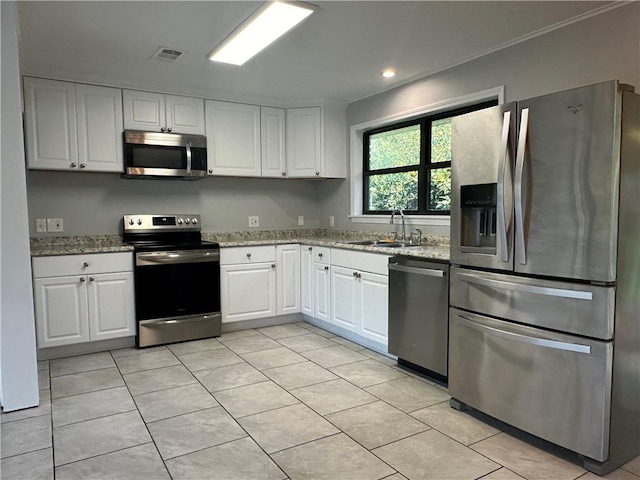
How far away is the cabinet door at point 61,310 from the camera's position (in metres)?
3.46

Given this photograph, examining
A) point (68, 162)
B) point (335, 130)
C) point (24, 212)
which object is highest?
point (335, 130)

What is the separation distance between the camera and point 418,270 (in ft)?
9.83

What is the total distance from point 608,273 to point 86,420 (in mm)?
2742

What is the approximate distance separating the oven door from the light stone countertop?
232 mm

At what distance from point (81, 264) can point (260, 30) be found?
2.28 m

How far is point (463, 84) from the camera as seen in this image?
3441mm

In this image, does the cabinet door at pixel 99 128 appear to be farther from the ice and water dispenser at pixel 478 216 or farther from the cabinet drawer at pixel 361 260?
the ice and water dispenser at pixel 478 216

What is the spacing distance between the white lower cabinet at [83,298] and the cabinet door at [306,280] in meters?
1.61

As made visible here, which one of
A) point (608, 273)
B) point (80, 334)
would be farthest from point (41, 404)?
point (608, 273)

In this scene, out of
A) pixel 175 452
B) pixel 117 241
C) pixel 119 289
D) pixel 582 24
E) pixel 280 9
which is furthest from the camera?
pixel 117 241

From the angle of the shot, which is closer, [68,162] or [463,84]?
[463,84]

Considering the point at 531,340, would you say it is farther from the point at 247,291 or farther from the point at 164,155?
the point at 164,155

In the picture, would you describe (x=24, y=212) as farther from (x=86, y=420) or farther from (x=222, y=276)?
(x=222, y=276)

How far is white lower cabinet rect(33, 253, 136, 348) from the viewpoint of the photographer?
3473 mm
